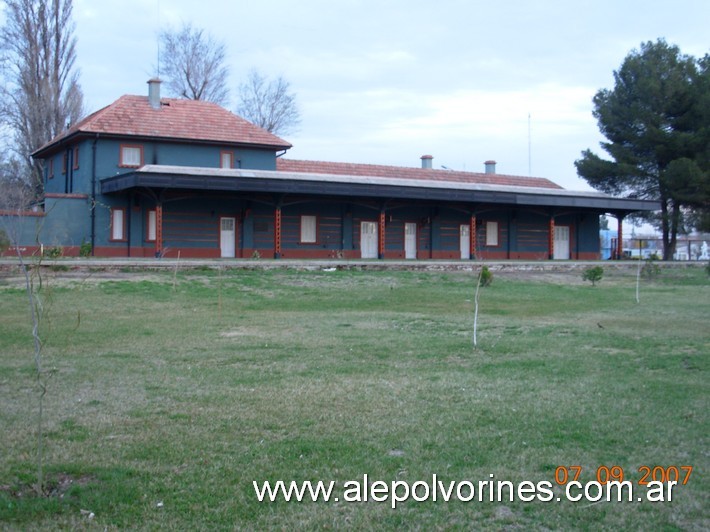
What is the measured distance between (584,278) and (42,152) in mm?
27891

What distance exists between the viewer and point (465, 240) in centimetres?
3903

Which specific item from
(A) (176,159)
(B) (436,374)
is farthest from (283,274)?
(B) (436,374)

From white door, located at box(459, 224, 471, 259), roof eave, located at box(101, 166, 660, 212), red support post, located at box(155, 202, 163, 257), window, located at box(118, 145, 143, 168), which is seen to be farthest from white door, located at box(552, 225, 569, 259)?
window, located at box(118, 145, 143, 168)

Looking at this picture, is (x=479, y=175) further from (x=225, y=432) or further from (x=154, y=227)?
(x=225, y=432)

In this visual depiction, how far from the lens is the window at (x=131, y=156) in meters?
33.2

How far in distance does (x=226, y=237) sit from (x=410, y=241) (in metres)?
9.43

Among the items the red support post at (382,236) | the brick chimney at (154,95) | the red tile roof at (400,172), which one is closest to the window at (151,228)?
the brick chimney at (154,95)

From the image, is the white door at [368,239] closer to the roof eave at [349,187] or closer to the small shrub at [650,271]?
the roof eave at [349,187]

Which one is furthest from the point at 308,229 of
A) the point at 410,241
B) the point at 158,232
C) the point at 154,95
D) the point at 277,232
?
the point at 154,95

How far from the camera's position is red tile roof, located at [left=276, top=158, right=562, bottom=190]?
38750 millimetres

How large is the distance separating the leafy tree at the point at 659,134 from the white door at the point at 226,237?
2335cm

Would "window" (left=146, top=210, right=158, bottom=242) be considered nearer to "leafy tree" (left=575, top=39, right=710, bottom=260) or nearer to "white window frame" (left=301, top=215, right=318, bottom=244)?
"white window frame" (left=301, top=215, right=318, bottom=244)

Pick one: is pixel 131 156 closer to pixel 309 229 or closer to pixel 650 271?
pixel 309 229

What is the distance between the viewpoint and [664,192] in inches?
1711
